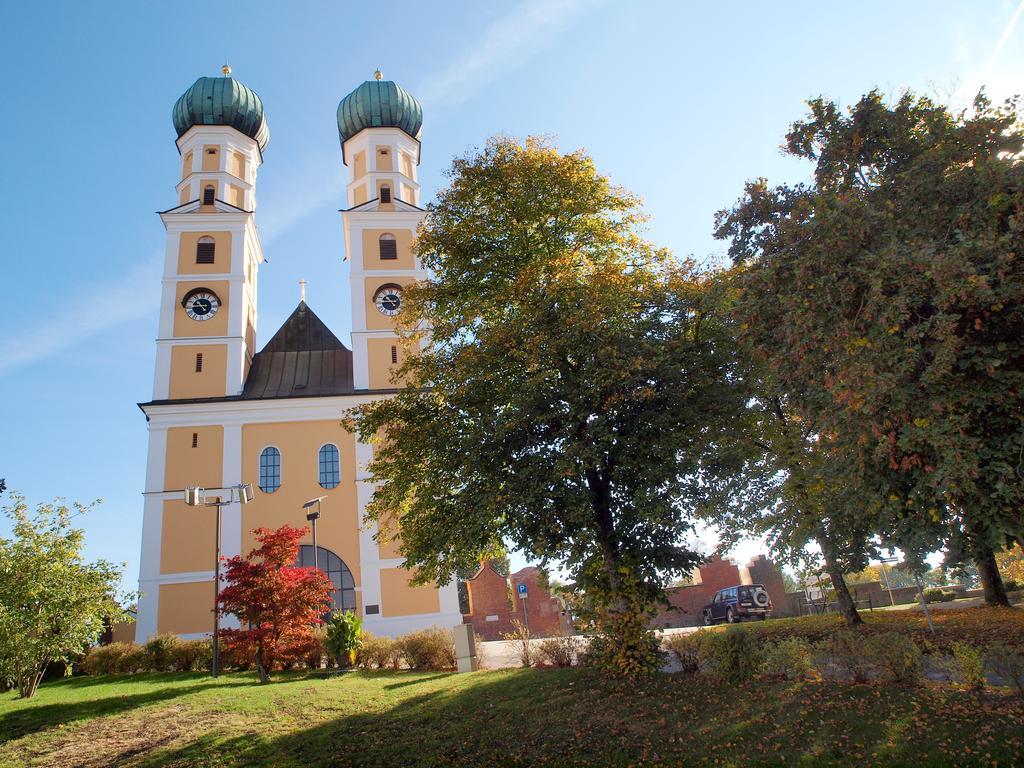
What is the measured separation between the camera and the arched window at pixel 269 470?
2914 cm

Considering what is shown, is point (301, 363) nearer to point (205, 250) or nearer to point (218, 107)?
point (205, 250)

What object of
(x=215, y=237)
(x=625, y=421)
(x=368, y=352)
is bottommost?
(x=625, y=421)

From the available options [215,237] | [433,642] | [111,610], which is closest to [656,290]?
[433,642]

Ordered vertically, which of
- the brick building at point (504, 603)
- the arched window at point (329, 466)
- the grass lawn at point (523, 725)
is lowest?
the grass lawn at point (523, 725)

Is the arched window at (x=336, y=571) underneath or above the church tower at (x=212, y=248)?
underneath

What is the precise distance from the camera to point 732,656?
10773 mm

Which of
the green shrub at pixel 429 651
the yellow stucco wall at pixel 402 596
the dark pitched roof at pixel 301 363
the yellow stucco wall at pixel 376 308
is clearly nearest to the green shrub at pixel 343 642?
the green shrub at pixel 429 651

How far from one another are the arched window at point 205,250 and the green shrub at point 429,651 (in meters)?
22.1

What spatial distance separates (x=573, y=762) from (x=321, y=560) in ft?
71.1

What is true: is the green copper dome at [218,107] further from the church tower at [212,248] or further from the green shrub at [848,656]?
the green shrub at [848,656]

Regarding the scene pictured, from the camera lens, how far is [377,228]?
34.6 m

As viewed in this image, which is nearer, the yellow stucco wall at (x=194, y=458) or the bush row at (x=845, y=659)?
the bush row at (x=845, y=659)

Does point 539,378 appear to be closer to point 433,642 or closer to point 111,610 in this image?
point 433,642

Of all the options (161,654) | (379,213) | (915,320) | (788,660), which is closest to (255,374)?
(379,213)
